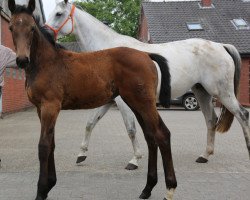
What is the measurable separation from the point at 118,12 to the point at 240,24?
26.2 metres

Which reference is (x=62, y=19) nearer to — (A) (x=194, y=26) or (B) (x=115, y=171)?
(B) (x=115, y=171)

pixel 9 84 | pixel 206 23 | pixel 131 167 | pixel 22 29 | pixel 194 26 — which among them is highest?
pixel 22 29

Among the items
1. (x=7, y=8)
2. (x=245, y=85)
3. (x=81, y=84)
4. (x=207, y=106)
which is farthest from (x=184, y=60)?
(x=245, y=85)

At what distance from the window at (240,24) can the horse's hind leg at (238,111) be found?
25546mm

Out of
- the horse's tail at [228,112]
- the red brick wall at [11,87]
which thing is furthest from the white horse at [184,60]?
the red brick wall at [11,87]

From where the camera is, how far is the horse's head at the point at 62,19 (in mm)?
7281

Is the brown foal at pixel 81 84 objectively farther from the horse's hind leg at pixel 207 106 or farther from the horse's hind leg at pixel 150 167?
the horse's hind leg at pixel 207 106

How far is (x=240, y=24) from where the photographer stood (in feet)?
104

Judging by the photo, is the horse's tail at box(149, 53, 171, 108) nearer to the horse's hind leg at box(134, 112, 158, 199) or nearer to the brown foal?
the brown foal

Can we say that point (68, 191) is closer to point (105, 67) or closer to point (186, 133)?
point (105, 67)

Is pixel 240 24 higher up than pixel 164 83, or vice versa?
pixel 164 83

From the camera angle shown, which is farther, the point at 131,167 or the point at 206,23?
the point at 206,23

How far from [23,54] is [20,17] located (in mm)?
434

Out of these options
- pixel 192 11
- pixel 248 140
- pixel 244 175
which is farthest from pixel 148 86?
pixel 192 11
